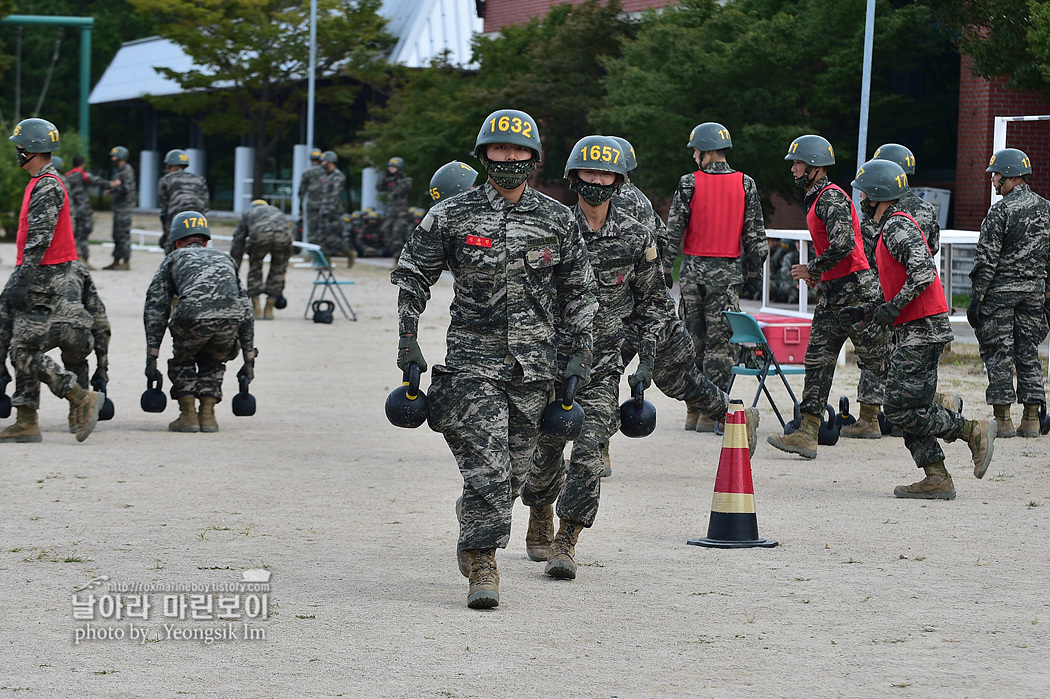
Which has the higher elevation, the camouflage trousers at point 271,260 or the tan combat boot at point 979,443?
the camouflage trousers at point 271,260

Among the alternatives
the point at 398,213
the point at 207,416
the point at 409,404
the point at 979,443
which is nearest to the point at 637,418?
the point at 409,404

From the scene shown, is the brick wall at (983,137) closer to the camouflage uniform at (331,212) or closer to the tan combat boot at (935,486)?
the camouflage uniform at (331,212)

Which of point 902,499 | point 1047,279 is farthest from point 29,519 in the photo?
point 1047,279

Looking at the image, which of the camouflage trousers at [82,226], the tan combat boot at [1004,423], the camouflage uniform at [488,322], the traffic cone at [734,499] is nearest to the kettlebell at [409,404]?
the camouflage uniform at [488,322]

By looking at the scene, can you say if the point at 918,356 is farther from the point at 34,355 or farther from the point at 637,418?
the point at 34,355

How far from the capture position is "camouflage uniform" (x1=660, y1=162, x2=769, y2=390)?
1123 cm

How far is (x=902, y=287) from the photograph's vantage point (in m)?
8.87

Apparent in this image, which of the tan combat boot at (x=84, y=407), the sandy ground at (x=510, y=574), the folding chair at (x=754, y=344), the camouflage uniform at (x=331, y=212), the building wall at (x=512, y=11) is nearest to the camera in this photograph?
the sandy ground at (x=510, y=574)

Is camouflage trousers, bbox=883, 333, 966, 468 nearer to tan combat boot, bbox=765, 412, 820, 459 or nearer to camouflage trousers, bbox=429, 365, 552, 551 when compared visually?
tan combat boot, bbox=765, 412, 820, 459

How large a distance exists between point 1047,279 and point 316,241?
20211mm

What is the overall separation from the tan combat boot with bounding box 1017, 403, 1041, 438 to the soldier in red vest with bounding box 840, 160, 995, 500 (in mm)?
2745

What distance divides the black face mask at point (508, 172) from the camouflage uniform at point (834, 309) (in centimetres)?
456

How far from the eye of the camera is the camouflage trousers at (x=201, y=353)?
11.1 m

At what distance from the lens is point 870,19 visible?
21969 millimetres
